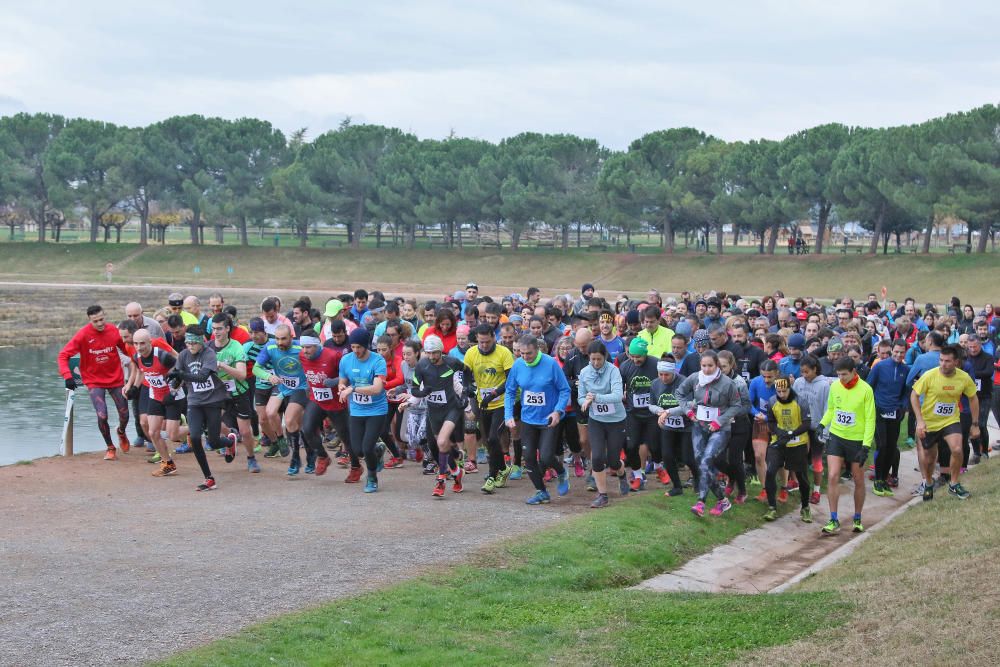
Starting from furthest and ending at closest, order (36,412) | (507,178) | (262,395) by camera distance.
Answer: (507,178) → (36,412) → (262,395)

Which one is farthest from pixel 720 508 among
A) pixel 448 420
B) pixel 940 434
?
pixel 448 420

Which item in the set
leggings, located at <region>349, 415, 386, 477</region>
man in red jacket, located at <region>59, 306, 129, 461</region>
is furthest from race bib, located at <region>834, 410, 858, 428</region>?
man in red jacket, located at <region>59, 306, 129, 461</region>

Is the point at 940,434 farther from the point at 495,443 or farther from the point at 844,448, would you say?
the point at 495,443

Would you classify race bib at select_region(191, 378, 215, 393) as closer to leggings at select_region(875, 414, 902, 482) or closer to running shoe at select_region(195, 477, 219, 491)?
running shoe at select_region(195, 477, 219, 491)

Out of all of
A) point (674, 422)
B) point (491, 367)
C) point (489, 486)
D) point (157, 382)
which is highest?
point (491, 367)

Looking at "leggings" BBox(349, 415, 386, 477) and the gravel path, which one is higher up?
"leggings" BBox(349, 415, 386, 477)

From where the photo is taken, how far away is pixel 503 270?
75.4 m

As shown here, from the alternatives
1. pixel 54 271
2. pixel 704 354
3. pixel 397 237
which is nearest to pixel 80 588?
pixel 704 354

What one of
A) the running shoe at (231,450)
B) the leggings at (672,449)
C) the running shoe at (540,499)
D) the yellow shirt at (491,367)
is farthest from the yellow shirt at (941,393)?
the running shoe at (231,450)

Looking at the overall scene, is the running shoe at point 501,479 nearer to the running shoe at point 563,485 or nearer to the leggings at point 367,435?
the running shoe at point 563,485

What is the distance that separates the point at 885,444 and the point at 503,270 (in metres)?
61.5

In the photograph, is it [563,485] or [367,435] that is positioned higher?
[367,435]

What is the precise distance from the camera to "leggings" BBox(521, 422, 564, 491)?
12430 mm

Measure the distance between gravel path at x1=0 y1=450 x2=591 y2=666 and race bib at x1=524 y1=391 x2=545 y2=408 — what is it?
1.15 m
